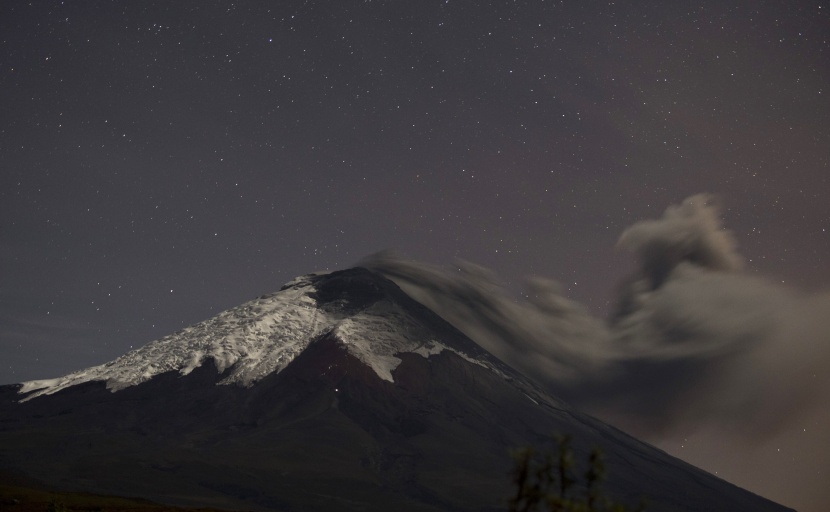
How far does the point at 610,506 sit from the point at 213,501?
165692 millimetres

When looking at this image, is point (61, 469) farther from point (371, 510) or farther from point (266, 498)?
point (371, 510)

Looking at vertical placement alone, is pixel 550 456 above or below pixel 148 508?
above

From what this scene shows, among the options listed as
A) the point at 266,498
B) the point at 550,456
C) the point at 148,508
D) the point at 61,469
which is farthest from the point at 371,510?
the point at 550,456

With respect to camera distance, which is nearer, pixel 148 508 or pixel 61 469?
pixel 148 508

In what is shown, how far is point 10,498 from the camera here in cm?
13038

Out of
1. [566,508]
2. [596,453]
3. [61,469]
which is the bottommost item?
[61,469]

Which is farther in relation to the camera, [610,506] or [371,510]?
[371,510]

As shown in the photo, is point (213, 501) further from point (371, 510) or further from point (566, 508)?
point (566, 508)

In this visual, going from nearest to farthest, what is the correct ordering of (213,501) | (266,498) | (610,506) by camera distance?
(610,506) < (213,501) < (266,498)

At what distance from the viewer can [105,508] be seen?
13025cm

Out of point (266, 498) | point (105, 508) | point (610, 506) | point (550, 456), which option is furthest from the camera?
point (266, 498)

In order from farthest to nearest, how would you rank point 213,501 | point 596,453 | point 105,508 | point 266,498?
point 266,498
point 213,501
point 105,508
point 596,453

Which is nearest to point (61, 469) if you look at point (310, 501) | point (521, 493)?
point (310, 501)

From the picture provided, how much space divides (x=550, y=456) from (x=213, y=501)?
15455 centimetres
